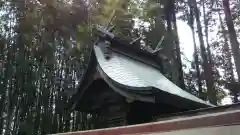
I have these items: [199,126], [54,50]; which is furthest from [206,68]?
[199,126]

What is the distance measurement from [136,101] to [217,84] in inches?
257

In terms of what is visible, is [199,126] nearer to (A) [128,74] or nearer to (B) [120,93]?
(B) [120,93]

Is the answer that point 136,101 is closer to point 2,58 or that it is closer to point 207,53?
point 2,58

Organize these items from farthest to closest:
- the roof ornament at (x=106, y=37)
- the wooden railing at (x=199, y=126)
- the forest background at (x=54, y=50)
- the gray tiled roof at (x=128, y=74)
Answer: the forest background at (x=54, y=50), the roof ornament at (x=106, y=37), the gray tiled roof at (x=128, y=74), the wooden railing at (x=199, y=126)

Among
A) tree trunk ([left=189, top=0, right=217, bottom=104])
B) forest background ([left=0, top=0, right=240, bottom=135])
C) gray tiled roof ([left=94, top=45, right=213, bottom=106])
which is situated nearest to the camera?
gray tiled roof ([left=94, top=45, right=213, bottom=106])

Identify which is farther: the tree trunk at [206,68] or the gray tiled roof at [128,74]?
the tree trunk at [206,68]

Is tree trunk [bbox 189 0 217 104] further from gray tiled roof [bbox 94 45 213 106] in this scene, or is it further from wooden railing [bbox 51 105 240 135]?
wooden railing [bbox 51 105 240 135]

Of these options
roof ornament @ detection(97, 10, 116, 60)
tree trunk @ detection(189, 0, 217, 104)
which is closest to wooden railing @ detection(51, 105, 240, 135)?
roof ornament @ detection(97, 10, 116, 60)

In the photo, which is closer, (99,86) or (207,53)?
(99,86)

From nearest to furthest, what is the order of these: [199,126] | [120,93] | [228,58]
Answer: [199,126] < [120,93] < [228,58]

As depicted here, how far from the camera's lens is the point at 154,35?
330 inches

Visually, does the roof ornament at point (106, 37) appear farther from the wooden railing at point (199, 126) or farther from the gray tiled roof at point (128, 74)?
the wooden railing at point (199, 126)

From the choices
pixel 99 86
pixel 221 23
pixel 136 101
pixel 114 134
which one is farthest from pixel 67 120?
pixel 221 23

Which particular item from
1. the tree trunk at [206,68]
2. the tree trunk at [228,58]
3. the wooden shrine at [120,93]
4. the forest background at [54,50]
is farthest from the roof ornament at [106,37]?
the tree trunk at [228,58]
